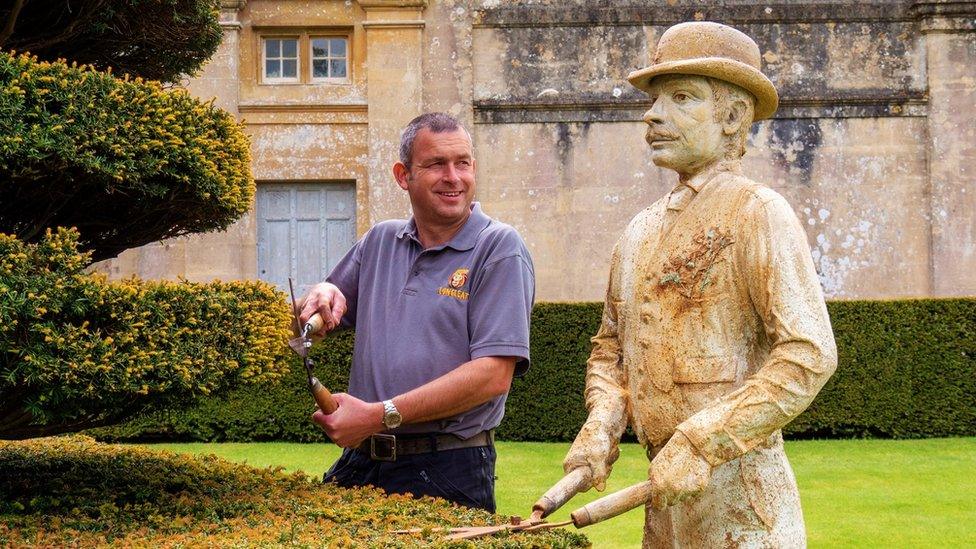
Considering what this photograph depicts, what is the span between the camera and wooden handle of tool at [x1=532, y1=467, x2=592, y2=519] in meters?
3.23

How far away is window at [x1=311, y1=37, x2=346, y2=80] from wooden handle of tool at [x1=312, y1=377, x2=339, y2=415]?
14353 millimetres

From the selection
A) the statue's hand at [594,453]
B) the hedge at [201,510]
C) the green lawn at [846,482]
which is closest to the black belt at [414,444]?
the hedge at [201,510]

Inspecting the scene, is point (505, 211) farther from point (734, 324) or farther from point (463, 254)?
point (734, 324)

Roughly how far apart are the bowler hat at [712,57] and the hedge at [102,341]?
2056 millimetres

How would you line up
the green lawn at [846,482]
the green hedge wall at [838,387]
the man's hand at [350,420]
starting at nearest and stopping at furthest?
the man's hand at [350,420] → the green lawn at [846,482] → the green hedge wall at [838,387]

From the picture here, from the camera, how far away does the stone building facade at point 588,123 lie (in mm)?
17375

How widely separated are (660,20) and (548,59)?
1687 millimetres

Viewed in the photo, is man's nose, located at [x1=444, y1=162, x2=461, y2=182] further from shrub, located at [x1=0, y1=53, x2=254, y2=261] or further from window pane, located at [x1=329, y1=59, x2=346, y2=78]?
window pane, located at [x1=329, y1=59, x2=346, y2=78]

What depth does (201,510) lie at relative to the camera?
4367 mm

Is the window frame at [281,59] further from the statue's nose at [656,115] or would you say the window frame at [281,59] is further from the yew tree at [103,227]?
the statue's nose at [656,115]

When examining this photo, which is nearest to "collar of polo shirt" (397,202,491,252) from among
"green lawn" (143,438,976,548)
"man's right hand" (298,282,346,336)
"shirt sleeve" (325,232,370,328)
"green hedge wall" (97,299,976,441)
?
"shirt sleeve" (325,232,370,328)

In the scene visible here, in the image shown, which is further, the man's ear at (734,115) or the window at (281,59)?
the window at (281,59)

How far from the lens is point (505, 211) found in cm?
1758

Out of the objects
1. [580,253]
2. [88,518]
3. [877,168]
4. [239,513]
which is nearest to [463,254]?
[239,513]
